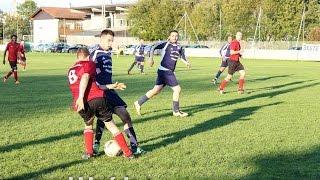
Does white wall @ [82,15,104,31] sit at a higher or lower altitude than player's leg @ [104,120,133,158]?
higher

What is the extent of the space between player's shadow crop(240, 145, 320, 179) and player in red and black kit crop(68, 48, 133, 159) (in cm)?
187

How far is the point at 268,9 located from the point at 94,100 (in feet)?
201

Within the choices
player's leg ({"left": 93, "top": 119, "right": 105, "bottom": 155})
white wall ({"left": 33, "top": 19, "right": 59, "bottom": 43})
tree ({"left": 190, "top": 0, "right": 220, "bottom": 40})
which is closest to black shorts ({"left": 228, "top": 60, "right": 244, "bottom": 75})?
player's leg ({"left": 93, "top": 119, "right": 105, "bottom": 155})

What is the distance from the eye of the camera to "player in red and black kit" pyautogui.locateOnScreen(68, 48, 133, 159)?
7.20 metres

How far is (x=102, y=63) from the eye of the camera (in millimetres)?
8336

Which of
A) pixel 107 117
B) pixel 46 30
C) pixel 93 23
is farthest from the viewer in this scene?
pixel 46 30

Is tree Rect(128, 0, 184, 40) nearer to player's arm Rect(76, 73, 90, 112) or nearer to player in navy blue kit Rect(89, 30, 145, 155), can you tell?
player in navy blue kit Rect(89, 30, 145, 155)

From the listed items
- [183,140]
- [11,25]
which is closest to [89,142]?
[183,140]

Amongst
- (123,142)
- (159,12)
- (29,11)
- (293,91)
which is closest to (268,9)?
(159,12)

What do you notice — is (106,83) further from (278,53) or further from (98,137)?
(278,53)

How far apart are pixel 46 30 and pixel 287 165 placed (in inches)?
4470

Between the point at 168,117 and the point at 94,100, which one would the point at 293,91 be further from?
the point at 94,100

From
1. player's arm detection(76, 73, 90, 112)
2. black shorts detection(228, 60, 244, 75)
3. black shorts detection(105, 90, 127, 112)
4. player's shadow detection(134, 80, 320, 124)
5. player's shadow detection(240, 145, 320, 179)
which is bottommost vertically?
player's shadow detection(134, 80, 320, 124)

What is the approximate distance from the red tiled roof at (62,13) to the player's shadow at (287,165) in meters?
111
